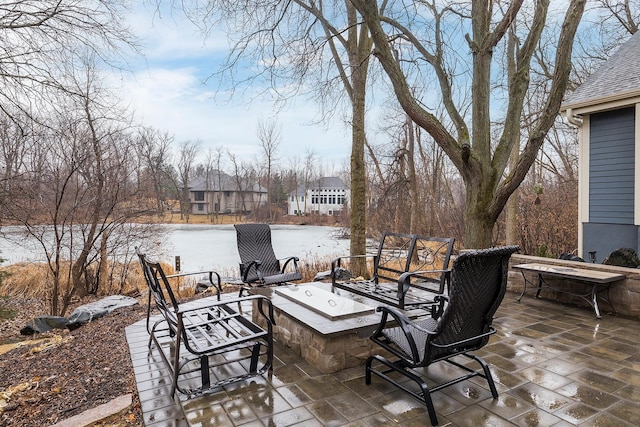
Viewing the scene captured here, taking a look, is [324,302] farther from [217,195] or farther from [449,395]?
[217,195]

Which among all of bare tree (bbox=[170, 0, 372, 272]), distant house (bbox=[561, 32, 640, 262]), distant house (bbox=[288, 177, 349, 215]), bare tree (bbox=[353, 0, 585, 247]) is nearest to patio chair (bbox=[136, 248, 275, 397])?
bare tree (bbox=[353, 0, 585, 247])

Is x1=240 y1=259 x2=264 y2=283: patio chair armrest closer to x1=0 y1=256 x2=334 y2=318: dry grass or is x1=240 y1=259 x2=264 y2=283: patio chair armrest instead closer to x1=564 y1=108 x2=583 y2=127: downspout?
x1=0 y1=256 x2=334 y2=318: dry grass

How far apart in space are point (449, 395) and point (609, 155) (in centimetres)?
652

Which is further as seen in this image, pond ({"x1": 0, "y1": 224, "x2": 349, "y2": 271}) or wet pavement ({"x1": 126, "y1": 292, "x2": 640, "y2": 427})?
pond ({"x1": 0, "y1": 224, "x2": 349, "y2": 271})

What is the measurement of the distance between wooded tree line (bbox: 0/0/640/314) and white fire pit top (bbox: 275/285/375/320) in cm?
255

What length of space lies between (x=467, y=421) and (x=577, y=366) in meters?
1.30

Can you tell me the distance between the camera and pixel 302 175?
3809 cm

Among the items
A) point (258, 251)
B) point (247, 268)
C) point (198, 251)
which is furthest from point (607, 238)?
point (198, 251)

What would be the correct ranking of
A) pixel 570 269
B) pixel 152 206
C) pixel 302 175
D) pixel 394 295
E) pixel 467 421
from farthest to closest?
pixel 302 175, pixel 152 206, pixel 570 269, pixel 394 295, pixel 467 421

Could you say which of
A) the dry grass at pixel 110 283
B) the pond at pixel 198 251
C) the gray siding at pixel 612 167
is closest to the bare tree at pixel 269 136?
the pond at pixel 198 251

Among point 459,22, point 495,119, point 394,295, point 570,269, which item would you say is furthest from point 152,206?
point 495,119

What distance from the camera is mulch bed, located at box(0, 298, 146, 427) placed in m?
2.63

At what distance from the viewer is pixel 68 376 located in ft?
10.7

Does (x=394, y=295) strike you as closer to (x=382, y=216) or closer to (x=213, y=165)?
(x=382, y=216)
